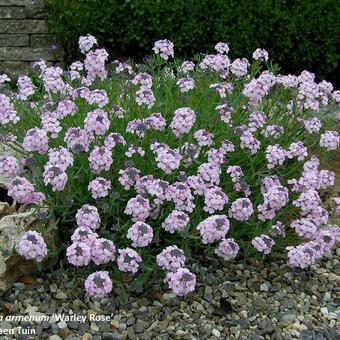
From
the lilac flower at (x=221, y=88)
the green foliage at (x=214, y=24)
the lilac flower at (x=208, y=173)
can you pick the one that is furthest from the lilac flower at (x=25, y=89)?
the green foliage at (x=214, y=24)

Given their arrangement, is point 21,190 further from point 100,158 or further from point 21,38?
point 21,38

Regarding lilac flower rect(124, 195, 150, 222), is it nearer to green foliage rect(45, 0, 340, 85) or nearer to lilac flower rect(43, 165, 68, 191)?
lilac flower rect(43, 165, 68, 191)

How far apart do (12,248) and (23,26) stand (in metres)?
3.66

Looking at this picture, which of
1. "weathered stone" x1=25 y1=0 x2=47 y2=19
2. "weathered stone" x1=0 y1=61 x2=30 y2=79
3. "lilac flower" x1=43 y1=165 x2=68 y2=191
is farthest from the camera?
"weathered stone" x1=0 y1=61 x2=30 y2=79

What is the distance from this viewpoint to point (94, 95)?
3.88 metres

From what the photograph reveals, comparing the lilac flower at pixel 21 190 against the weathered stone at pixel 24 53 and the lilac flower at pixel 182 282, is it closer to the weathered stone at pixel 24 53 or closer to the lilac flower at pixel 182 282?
the lilac flower at pixel 182 282

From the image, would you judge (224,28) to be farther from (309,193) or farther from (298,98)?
(309,193)

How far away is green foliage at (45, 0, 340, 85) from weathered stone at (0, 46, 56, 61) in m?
0.53

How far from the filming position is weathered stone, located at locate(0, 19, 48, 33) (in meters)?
6.73

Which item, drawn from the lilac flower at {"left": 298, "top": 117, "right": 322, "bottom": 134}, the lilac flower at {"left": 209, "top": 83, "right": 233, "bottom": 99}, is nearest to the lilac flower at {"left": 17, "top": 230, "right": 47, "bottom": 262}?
the lilac flower at {"left": 209, "top": 83, "right": 233, "bottom": 99}

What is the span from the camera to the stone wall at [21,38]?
671 cm

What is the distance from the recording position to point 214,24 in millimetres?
6047

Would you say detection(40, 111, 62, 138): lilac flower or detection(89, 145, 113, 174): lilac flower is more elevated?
detection(40, 111, 62, 138): lilac flower

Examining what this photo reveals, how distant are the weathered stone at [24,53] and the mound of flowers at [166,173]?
222 cm
